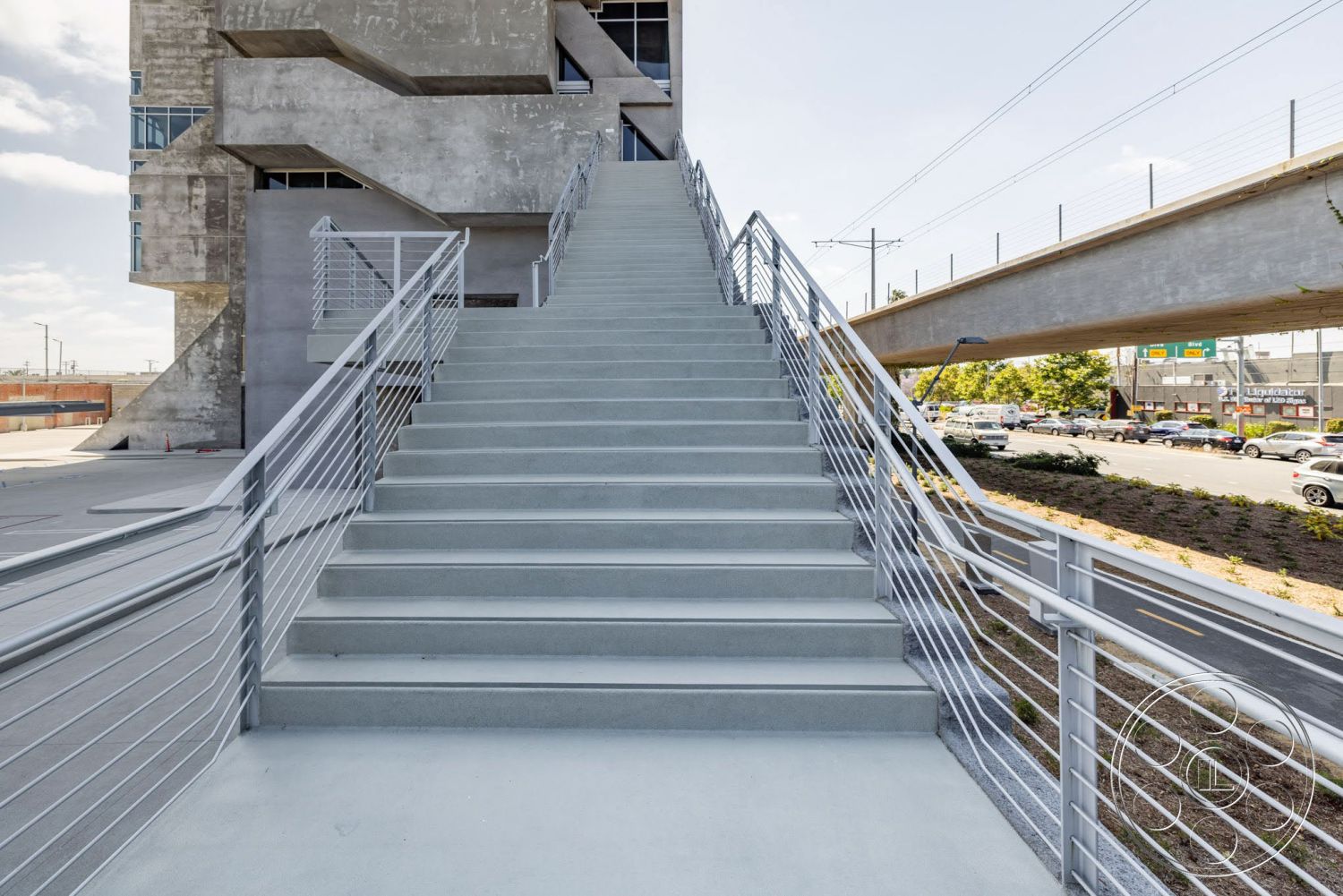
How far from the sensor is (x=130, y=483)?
12945 mm

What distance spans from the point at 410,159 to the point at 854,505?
13092 mm

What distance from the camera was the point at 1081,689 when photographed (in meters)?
1.97

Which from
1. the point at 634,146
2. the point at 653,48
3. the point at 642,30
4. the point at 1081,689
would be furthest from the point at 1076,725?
the point at 642,30

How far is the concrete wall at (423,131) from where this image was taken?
43.3ft

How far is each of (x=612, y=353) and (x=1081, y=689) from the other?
440 cm

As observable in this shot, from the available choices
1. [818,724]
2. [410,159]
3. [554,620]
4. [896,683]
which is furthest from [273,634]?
[410,159]

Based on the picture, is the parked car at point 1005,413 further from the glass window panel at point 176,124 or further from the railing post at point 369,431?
the railing post at point 369,431

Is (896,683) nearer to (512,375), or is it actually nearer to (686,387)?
(686,387)

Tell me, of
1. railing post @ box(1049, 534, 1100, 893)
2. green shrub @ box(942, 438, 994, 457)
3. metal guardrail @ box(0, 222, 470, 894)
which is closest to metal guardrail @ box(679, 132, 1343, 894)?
railing post @ box(1049, 534, 1100, 893)

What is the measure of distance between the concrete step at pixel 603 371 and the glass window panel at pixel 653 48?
18.2 m

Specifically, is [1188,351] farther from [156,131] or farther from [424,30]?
[156,131]

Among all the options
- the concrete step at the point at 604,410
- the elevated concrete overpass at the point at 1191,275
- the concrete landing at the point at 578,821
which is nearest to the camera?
the concrete landing at the point at 578,821

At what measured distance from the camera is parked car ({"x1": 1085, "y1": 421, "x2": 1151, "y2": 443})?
35.0 metres

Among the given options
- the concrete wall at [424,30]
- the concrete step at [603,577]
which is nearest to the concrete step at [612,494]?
the concrete step at [603,577]
